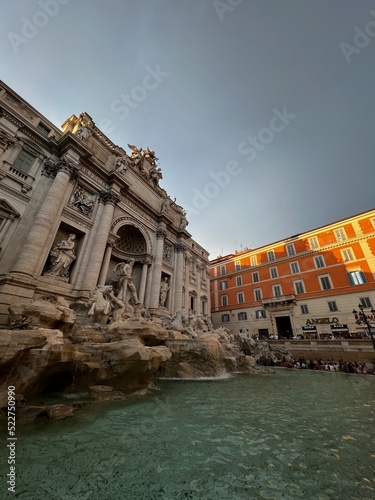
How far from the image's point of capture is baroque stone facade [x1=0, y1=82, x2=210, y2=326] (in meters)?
10.0

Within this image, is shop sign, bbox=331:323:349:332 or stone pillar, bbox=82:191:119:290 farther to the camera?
shop sign, bbox=331:323:349:332

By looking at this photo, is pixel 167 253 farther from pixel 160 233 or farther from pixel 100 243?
pixel 100 243

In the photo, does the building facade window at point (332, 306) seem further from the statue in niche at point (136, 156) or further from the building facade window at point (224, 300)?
the statue in niche at point (136, 156)

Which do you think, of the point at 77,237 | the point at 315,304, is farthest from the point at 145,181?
the point at 315,304

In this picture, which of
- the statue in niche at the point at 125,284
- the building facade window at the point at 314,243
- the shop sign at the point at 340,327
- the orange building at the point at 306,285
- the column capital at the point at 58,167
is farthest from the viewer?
the building facade window at the point at 314,243

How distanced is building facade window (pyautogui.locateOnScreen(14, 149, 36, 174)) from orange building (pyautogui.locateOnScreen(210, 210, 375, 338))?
25.2 m

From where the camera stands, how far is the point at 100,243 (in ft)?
42.7

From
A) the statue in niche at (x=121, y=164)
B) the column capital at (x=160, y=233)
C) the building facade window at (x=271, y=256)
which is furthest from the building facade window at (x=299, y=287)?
the statue in niche at (x=121, y=164)

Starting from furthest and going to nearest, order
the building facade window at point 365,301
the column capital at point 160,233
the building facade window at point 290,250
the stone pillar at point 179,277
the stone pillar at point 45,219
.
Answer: the building facade window at point 290,250 → the stone pillar at point 179,277 → the column capital at point 160,233 → the building facade window at point 365,301 → the stone pillar at point 45,219

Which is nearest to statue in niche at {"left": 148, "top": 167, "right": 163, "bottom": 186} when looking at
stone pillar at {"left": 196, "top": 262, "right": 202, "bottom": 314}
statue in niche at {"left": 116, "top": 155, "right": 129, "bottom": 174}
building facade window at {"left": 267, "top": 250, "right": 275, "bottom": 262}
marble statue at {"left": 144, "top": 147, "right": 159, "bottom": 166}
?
marble statue at {"left": 144, "top": 147, "right": 159, "bottom": 166}

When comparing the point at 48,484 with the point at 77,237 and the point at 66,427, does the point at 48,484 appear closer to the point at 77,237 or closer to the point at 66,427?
the point at 66,427

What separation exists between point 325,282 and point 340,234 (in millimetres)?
5616

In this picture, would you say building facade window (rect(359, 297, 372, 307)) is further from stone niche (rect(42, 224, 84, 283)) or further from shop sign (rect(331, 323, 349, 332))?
stone niche (rect(42, 224, 84, 283))

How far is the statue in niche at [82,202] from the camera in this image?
13.2 metres
